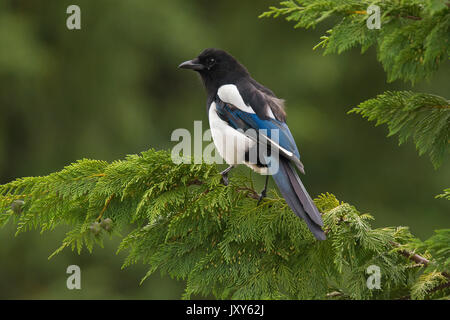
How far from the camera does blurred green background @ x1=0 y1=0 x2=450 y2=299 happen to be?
7223mm

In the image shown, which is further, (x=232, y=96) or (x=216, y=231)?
(x=232, y=96)

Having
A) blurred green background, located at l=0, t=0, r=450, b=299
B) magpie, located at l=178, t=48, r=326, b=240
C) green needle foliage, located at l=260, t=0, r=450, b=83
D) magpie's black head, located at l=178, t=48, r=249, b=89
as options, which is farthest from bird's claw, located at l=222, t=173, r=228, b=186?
blurred green background, located at l=0, t=0, r=450, b=299

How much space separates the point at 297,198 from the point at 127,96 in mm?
5797

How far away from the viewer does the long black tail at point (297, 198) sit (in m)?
2.02

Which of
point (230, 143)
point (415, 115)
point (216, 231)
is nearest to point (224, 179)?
point (216, 231)

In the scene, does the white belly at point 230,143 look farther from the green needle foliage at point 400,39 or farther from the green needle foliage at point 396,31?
the green needle foliage at point 396,31

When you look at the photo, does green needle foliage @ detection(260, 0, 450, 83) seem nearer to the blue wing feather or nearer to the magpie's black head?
the blue wing feather

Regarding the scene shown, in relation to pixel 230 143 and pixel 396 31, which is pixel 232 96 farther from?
pixel 396 31

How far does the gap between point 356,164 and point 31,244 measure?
455 cm

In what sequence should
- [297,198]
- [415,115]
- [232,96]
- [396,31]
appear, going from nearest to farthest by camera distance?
1. [396,31]
2. [415,115]
3. [297,198]
4. [232,96]

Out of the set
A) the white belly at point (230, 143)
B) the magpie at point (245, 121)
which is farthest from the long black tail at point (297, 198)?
the white belly at point (230, 143)

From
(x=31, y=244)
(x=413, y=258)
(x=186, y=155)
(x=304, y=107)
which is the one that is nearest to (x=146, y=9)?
(x=304, y=107)

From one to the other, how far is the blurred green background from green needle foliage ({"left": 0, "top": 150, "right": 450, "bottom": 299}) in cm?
479

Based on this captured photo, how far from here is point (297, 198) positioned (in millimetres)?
2184
